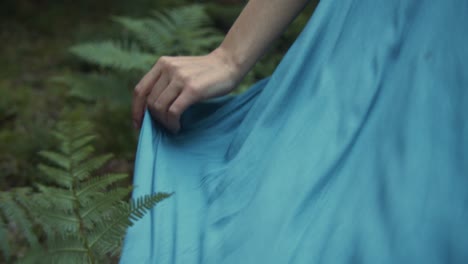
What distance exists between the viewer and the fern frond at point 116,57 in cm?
222

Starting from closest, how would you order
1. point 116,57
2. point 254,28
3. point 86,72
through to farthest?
1. point 254,28
2. point 116,57
3. point 86,72

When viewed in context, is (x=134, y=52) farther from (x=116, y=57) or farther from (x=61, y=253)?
(x=61, y=253)

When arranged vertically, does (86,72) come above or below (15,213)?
below

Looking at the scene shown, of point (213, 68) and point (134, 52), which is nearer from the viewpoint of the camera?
point (213, 68)

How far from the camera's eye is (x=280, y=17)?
1.06 metres

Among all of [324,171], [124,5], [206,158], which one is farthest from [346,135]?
[124,5]

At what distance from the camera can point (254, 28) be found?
1052mm

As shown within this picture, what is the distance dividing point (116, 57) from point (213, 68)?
135 centimetres

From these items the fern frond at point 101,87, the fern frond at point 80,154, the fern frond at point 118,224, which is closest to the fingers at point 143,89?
the fern frond at point 80,154

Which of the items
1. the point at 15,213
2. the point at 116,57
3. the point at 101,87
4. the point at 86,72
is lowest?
the point at 86,72

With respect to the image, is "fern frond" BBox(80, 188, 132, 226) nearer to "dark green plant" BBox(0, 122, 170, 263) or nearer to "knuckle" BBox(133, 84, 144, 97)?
"dark green plant" BBox(0, 122, 170, 263)

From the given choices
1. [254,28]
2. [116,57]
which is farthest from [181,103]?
[116,57]

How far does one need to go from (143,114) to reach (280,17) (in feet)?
1.05

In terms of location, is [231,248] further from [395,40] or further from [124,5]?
[124,5]
